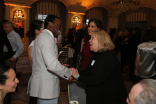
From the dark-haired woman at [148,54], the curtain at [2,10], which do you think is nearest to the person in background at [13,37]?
the dark-haired woman at [148,54]

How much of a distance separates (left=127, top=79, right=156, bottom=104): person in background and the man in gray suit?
91 cm

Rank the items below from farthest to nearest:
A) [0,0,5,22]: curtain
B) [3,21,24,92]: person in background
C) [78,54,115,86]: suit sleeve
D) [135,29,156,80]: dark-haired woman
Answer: [0,0,5,22]: curtain < [3,21,24,92]: person in background < [135,29,156,80]: dark-haired woman < [78,54,115,86]: suit sleeve

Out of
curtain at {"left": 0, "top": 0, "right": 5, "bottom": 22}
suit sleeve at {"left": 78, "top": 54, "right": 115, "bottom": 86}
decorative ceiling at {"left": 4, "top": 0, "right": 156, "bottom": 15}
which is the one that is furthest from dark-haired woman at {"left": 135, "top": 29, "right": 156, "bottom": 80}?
curtain at {"left": 0, "top": 0, "right": 5, "bottom": 22}

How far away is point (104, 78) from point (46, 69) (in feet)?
2.12

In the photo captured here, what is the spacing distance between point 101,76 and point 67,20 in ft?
33.4

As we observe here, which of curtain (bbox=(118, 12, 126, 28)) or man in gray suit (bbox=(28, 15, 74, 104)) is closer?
man in gray suit (bbox=(28, 15, 74, 104))

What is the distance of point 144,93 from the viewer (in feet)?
2.77

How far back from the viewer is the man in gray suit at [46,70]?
1.63m

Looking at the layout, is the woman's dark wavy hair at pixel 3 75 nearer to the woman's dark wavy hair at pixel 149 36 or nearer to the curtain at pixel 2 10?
the woman's dark wavy hair at pixel 149 36

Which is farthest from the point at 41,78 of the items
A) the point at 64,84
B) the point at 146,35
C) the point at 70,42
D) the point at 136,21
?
the point at 136,21

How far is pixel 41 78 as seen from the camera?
171 centimetres

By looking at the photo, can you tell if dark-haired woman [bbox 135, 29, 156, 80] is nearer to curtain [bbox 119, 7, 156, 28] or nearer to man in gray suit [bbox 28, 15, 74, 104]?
man in gray suit [bbox 28, 15, 74, 104]

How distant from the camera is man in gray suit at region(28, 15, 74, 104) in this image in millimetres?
1625

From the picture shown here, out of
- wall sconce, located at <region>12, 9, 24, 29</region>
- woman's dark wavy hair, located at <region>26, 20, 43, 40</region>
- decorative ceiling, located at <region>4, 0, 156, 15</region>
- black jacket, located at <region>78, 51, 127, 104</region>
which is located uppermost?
decorative ceiling, located at <region>4, 0, 156, 15</region>
